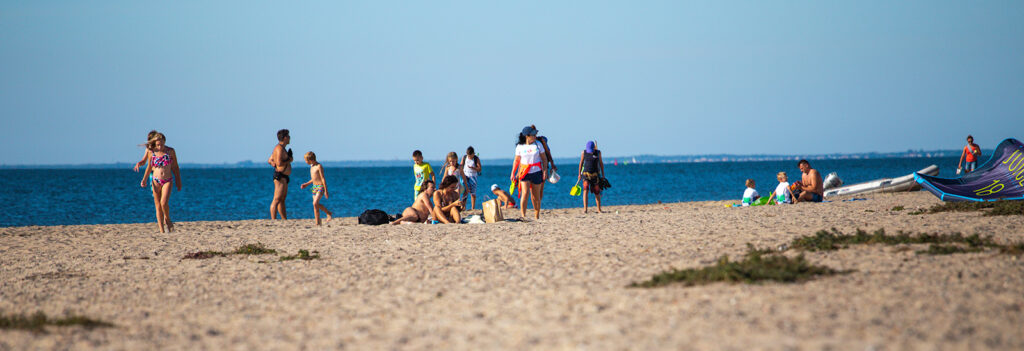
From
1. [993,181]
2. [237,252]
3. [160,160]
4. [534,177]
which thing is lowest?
[237,252]

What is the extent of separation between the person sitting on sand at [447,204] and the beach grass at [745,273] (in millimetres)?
6027

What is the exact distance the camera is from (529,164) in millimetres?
11758

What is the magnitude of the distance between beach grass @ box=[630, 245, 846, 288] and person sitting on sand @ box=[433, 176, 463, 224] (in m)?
6.03

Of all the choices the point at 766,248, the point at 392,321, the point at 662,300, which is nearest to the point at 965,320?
the point at 662,300

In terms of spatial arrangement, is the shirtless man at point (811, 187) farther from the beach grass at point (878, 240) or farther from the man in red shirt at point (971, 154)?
the man in red shirt at point (971, 154)

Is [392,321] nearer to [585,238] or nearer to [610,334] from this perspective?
[610,334]

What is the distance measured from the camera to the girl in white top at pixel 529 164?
38.4 feet

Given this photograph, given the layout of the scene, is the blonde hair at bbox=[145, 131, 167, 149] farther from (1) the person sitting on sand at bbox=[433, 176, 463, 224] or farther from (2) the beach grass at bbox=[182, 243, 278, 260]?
(1) the person sitting on sand at bbox=[433, 176, 463, 224]

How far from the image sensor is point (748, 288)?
203 inches

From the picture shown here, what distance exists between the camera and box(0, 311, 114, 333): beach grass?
4934mm

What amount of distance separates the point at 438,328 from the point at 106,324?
233cm

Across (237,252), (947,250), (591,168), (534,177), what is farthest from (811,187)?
(237,252)

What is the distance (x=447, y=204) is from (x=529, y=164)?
149cm

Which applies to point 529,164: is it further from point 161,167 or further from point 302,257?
point 161,167
